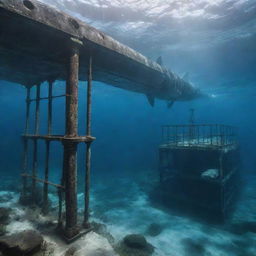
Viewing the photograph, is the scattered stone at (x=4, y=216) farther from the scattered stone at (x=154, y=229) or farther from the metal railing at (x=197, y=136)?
the metal railing at (x=197, y=136)

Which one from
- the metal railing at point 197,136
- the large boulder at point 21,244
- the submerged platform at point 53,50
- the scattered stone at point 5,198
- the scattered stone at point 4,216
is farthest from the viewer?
the metal railing at point 197,136

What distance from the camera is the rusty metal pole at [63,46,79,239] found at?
6.06m

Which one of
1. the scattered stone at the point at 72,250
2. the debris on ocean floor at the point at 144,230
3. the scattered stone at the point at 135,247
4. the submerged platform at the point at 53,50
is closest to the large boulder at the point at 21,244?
the debris on ocean floor at the point at 144,230

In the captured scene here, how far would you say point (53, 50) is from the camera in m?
6.57

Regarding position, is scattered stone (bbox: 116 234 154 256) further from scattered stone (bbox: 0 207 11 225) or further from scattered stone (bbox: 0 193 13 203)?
scattered stone (bbox: 0 193 13 203)

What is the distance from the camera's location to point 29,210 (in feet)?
27.5

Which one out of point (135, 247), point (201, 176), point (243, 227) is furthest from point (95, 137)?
point (243, 227)

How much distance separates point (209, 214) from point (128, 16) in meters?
14.3

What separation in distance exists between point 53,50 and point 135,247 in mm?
Result: 7792

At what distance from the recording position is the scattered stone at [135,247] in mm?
8163

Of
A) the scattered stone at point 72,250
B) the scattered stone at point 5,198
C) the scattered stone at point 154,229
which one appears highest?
the scattered stone at point 72,250

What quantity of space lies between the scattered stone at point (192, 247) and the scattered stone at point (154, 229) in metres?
1.39

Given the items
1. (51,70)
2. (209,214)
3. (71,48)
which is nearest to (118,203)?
(209,214)

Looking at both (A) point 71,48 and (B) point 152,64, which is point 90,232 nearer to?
(A) point 71,48
